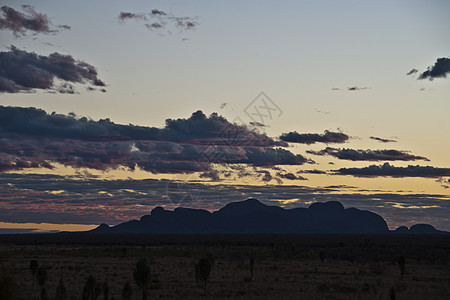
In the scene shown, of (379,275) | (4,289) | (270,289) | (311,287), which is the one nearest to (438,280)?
(379,275)

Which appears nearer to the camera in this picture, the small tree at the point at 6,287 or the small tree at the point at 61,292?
the small tree at the point at 6,287

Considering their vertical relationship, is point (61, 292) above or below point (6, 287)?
below

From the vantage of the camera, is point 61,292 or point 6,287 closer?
point 6,287

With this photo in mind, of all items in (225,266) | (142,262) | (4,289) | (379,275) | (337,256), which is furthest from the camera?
(337,256)

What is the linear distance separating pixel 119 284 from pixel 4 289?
20.8m

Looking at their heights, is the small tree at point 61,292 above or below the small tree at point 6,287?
below

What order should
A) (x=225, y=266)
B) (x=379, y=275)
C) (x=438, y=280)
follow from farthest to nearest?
(x=225, y=266) → (x=379, y=275) → (x=438, y=280)

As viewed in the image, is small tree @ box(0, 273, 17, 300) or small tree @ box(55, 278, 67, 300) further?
small tree @ box(55, 278, 67, 300)

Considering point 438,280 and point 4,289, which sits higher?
point 4,289

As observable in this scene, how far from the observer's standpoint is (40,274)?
36562 mm

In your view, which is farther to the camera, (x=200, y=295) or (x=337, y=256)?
(x=337, y=256)

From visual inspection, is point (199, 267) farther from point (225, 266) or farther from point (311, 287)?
point (225, 266)

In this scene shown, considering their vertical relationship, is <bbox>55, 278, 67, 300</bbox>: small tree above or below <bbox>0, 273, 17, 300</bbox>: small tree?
below

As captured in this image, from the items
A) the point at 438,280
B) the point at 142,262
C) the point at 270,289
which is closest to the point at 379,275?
the point at 438,280
